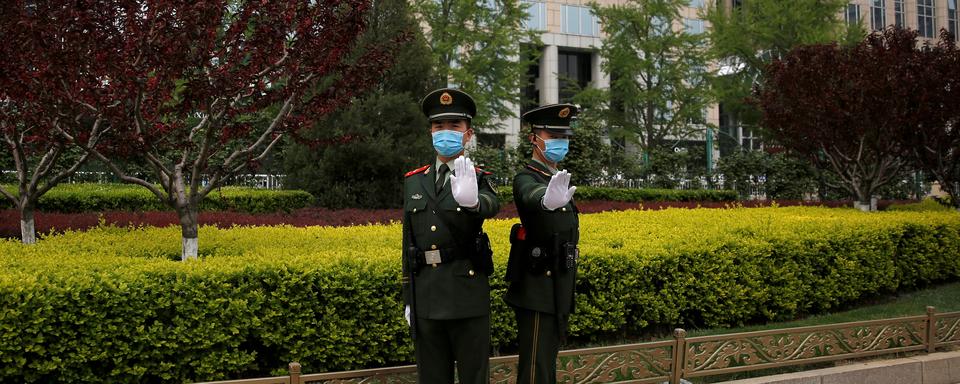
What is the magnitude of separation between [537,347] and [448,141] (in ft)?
3.84

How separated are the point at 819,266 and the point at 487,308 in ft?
16.1

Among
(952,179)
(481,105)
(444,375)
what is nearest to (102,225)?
(444,375)

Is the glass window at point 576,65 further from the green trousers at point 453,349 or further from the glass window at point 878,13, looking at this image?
the green trousers at point 453,349

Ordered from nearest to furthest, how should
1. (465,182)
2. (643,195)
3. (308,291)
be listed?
(465,182) < (308,291) < (643,195)

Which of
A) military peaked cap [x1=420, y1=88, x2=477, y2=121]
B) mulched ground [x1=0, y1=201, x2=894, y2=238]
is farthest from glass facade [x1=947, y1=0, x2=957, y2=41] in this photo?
military peaked cap [x1=420, y1=88, x2=477, y2=121]

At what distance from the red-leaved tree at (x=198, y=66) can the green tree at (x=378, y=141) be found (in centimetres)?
580

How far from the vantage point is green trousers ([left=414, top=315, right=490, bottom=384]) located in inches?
142

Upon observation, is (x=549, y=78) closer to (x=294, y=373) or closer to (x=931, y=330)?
(x=931, y=330)

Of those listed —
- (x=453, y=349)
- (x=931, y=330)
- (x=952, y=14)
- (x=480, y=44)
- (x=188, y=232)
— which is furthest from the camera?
(x=952, y=14)

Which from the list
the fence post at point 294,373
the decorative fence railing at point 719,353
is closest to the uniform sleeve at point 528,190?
the decorative fence railing at point 719,353

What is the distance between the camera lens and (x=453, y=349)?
12.2 feet

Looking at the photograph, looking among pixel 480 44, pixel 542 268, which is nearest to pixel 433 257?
pixel 542 268

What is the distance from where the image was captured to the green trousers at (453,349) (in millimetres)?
3598

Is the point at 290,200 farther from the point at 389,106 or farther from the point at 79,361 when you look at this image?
the point at 79,361
